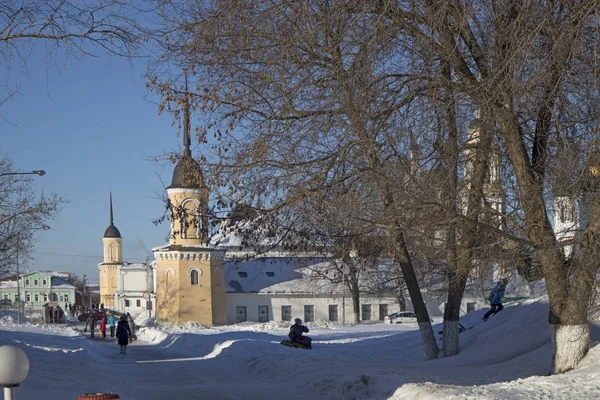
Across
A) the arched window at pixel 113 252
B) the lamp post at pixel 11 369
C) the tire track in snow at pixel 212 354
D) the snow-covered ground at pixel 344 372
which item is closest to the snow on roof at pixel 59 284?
the arched window at pixel 113 252

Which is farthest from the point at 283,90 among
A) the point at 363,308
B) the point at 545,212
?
the point at 363,308

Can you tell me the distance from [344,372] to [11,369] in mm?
11035

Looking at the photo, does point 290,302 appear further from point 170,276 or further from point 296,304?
point 170,276

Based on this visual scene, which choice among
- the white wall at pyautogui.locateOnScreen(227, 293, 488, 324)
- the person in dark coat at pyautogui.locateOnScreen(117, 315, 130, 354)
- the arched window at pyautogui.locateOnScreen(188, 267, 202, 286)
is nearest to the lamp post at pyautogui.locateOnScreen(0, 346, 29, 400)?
the person in dark coat at pyautogui.locateOnScreen(117, 315, 130, 354)

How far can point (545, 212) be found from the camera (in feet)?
43.3

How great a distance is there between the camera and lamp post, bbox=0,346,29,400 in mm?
6061

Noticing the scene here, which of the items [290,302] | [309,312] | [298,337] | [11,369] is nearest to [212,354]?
[298,337]

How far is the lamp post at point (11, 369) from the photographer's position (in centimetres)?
606

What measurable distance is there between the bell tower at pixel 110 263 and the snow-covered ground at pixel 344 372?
8387 cm

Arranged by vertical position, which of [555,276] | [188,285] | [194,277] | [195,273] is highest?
[195,273]

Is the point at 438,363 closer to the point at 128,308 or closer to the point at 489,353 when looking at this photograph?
the point at 489,353

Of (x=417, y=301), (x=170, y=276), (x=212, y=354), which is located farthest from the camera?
(x=170, y=276)

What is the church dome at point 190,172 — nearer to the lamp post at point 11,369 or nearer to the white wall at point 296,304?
the lamp post at point 11,369

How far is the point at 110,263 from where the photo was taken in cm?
11269
